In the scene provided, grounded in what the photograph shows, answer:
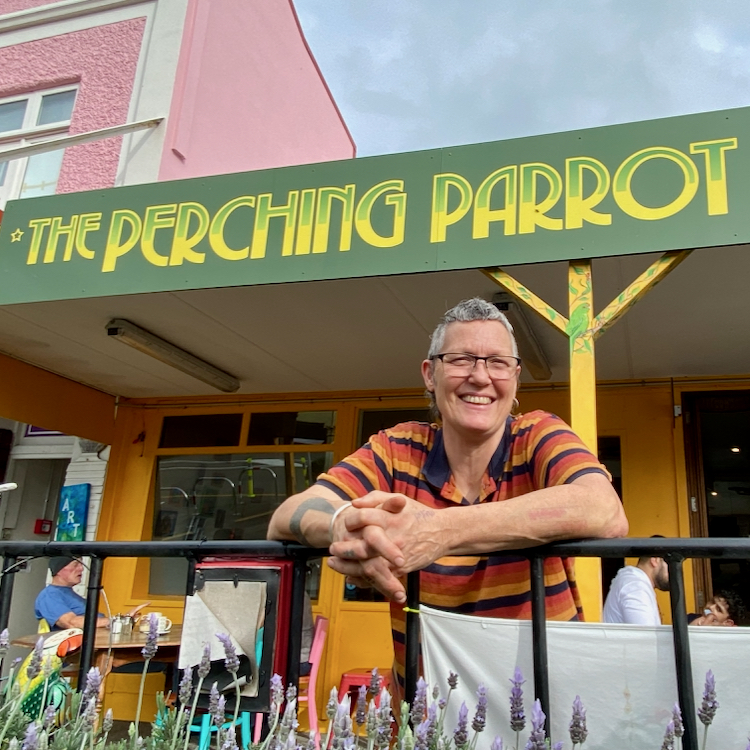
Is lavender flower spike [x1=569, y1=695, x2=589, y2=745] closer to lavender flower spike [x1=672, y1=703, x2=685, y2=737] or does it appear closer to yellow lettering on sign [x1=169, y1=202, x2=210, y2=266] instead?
lavender flower spike [x1=672, y1=703, x2=685, y2=737]

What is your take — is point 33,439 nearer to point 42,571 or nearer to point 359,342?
point 42,571

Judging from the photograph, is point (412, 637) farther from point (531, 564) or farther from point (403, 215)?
point (403, 215)

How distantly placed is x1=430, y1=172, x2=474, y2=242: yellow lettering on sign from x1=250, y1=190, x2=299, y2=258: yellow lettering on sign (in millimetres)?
825

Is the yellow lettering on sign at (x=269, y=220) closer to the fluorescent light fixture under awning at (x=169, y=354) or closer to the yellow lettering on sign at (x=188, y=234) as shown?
the yellow lettering on sign at (x=188, y=234)

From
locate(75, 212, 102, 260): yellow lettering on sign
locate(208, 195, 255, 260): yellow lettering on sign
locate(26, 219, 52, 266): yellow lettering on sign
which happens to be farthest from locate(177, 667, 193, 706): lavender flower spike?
locate(26, 219, 52, 266): yellow lettering on sign

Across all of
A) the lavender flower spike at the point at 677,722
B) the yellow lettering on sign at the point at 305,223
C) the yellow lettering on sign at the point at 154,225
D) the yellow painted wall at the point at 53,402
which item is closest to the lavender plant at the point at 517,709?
the lavender flower spike at the point at 677,722

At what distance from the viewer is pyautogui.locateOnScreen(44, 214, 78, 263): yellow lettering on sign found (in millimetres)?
4383

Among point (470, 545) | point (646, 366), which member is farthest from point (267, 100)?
point (470, 545)

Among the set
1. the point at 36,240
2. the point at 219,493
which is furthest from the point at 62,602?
the point at 36,240

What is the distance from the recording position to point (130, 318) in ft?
15.9

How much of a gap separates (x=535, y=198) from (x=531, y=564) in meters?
2.55

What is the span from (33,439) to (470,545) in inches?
322

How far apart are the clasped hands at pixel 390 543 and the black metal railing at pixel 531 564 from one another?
0.10 metres

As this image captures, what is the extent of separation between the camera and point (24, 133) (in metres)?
8.16
